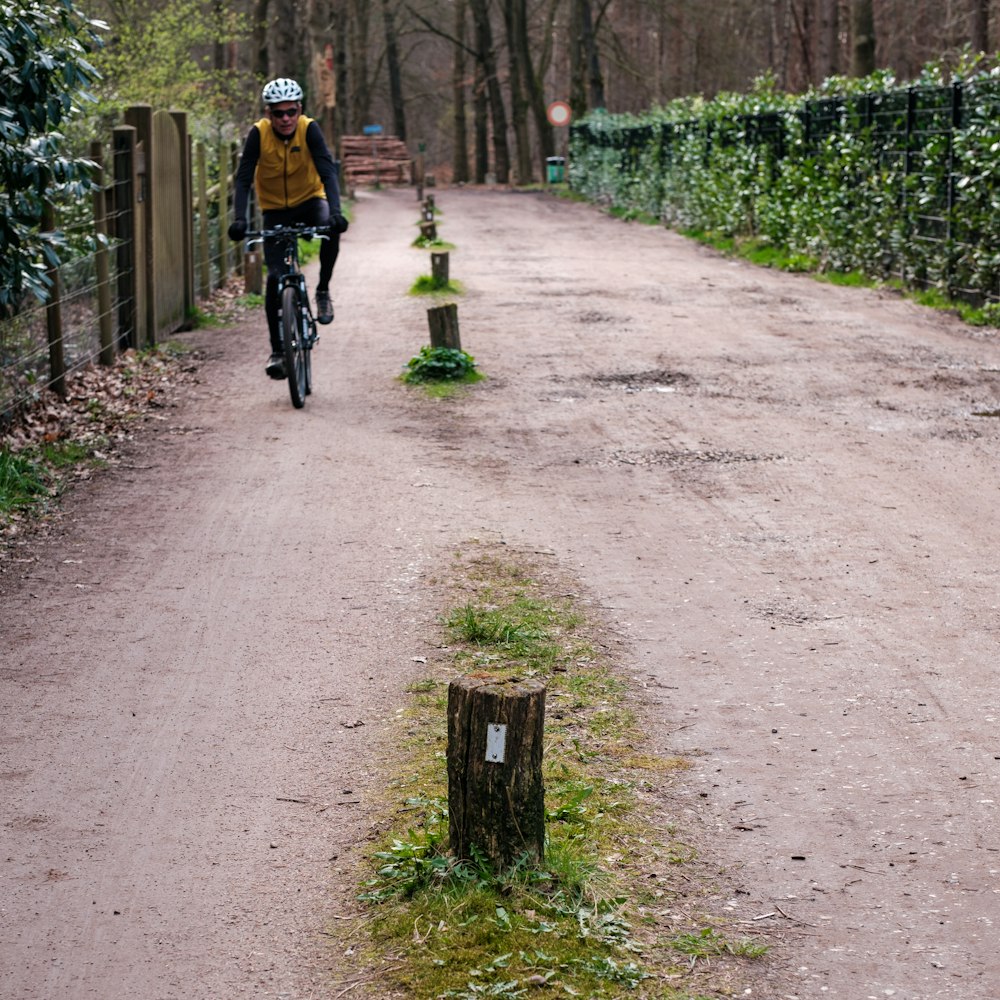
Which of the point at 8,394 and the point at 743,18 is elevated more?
the point at 743,18

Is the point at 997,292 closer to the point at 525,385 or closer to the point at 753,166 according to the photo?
the point at 525,385

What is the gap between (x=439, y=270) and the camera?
17.8m

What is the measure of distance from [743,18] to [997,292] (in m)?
40.6

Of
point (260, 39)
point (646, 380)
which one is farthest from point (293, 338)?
point (260, 39)

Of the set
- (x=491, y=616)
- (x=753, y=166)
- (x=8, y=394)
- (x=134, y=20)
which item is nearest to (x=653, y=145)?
(x=753, y=166)

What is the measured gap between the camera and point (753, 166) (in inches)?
930

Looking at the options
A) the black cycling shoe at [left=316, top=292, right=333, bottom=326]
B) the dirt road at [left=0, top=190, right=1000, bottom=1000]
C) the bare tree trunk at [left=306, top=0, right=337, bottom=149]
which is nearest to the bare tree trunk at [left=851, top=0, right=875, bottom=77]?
the dirt road at [left=0, top=190, right=1000, bottom=1000]

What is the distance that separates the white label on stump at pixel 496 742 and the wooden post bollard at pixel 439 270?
14362 mm

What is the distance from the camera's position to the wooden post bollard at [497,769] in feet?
12.3

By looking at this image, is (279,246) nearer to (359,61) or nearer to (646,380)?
(646,380)

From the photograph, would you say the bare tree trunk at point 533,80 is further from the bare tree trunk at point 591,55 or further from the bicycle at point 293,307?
the bicycle at point 293,307

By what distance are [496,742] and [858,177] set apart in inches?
650

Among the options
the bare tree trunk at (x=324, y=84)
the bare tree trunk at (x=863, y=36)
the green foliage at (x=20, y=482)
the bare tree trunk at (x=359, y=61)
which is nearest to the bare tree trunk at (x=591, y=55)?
the bare tree trunk at (x=324, y=84)

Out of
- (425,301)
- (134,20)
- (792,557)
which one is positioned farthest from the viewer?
(134,20)
